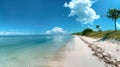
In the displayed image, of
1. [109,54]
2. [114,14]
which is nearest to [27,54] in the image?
[109,54]

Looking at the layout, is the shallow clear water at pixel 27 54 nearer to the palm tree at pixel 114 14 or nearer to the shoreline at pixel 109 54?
the shoreline at pixel 109 54

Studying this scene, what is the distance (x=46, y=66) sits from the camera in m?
11.2

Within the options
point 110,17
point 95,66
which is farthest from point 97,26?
point 95,66

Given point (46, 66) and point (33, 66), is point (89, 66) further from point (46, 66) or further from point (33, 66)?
point (33, 66)

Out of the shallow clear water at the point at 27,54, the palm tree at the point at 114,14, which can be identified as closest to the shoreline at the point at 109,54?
the shallow clear water at the point at 27,54

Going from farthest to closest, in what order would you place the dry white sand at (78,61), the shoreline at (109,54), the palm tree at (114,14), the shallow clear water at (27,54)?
the palm tree at (114,14), the shallow clear water at (27,54), the dry white sand at (78,61), the shoreline at (109,54)

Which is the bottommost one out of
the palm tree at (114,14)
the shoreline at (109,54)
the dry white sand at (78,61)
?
the dry white sand at (78,61)

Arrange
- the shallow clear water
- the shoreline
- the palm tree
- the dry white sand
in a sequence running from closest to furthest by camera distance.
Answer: the shoreline, the dry white sand, the shallow clear water, the palm tree

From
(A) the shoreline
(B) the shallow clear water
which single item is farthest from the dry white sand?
(B) the shallow clear water

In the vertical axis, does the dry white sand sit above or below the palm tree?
below

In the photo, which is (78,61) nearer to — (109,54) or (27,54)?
(109,54)

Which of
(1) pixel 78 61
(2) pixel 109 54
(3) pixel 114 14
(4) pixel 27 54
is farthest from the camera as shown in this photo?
(3) pixel 114 14

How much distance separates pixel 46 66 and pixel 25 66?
74.2 inches

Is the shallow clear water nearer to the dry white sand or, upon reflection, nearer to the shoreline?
the dry white sand
